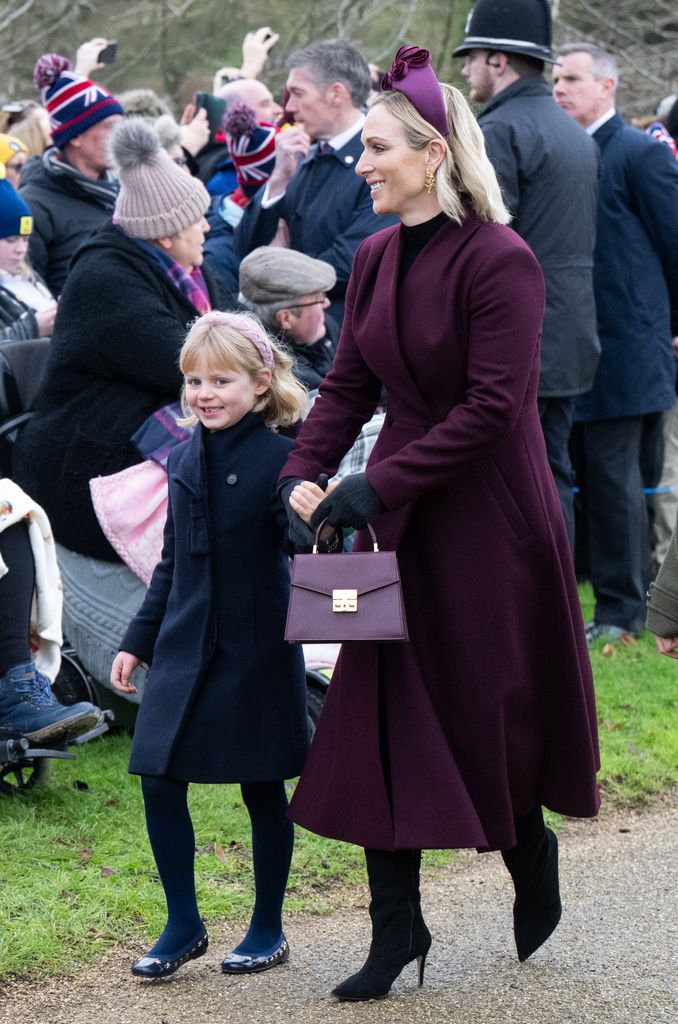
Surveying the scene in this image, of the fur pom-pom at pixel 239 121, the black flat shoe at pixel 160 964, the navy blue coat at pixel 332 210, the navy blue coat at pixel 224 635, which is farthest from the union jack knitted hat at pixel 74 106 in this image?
the black flat shoe at pixel 160 964

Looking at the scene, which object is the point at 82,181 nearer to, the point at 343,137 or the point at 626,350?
the point at 343,137

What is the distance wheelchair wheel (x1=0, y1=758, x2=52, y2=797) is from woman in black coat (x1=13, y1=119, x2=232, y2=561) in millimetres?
809

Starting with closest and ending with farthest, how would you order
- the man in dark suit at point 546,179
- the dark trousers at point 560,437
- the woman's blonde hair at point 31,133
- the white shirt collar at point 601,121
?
the man in dark suit at point 546,179
the dark trousers at point 560,437
the white shirt collar at point 601,121
the woman's blonde hair at point 31,133

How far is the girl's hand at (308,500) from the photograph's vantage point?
334 centimetres

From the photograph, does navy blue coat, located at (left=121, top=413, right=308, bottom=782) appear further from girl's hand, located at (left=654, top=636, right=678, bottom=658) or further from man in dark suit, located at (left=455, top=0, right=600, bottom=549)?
man in dark suit, located at (left=455, top=0, right=600, bottom=549)

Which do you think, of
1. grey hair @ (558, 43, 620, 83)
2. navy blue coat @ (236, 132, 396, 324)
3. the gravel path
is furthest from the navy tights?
grey hair @ (558, 43, 620, 83)

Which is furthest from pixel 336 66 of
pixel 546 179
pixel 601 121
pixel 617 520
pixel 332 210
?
pixel 617 520

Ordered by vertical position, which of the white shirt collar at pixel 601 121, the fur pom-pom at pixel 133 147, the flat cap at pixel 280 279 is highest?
the fur pom-pom at pixel 133 147

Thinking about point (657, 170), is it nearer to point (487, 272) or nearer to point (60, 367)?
point (60, 367)

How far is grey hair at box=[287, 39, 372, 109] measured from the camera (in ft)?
21.2

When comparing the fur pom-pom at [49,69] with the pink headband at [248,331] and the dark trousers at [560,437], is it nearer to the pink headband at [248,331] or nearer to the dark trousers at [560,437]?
the dark trousers at [560,437]

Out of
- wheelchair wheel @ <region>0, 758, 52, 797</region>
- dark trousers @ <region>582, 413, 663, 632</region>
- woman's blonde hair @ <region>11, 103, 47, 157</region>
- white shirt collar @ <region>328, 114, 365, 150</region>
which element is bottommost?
dark trousers @ <region>582, 413, 663, 632</region>

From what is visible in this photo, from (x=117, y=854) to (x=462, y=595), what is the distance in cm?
156

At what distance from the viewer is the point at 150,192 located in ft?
16.6
